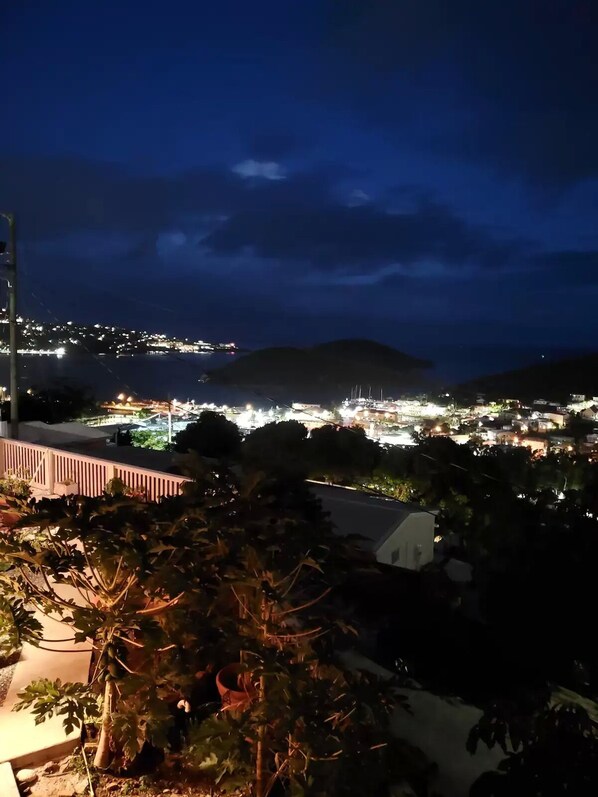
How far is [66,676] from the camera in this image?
414 centimetres

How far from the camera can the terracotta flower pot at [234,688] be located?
2.97 meters

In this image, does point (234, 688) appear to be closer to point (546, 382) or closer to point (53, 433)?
point (53, 433)

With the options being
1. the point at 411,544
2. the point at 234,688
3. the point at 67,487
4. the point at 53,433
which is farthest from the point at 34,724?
the point at 53,433

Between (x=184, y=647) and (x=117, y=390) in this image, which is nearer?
(x=184, y=647)

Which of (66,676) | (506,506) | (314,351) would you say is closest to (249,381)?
(314,351)

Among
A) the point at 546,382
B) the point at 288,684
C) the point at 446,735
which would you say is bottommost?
the point at 446,735

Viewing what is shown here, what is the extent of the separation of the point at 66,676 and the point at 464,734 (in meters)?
2.56

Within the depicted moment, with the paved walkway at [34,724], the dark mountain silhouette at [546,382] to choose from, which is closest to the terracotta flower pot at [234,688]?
the paved walkway at [34,724]

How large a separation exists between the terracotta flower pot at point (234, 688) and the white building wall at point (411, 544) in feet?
13.0

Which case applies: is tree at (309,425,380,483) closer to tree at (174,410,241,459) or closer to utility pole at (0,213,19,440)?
tree at (174,410,241,459)

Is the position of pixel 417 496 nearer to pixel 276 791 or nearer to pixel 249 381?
pixel 276 791

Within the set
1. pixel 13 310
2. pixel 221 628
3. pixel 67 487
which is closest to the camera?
pixel 221 628

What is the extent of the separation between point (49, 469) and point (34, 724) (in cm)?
451

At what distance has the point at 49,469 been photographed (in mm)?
7574
